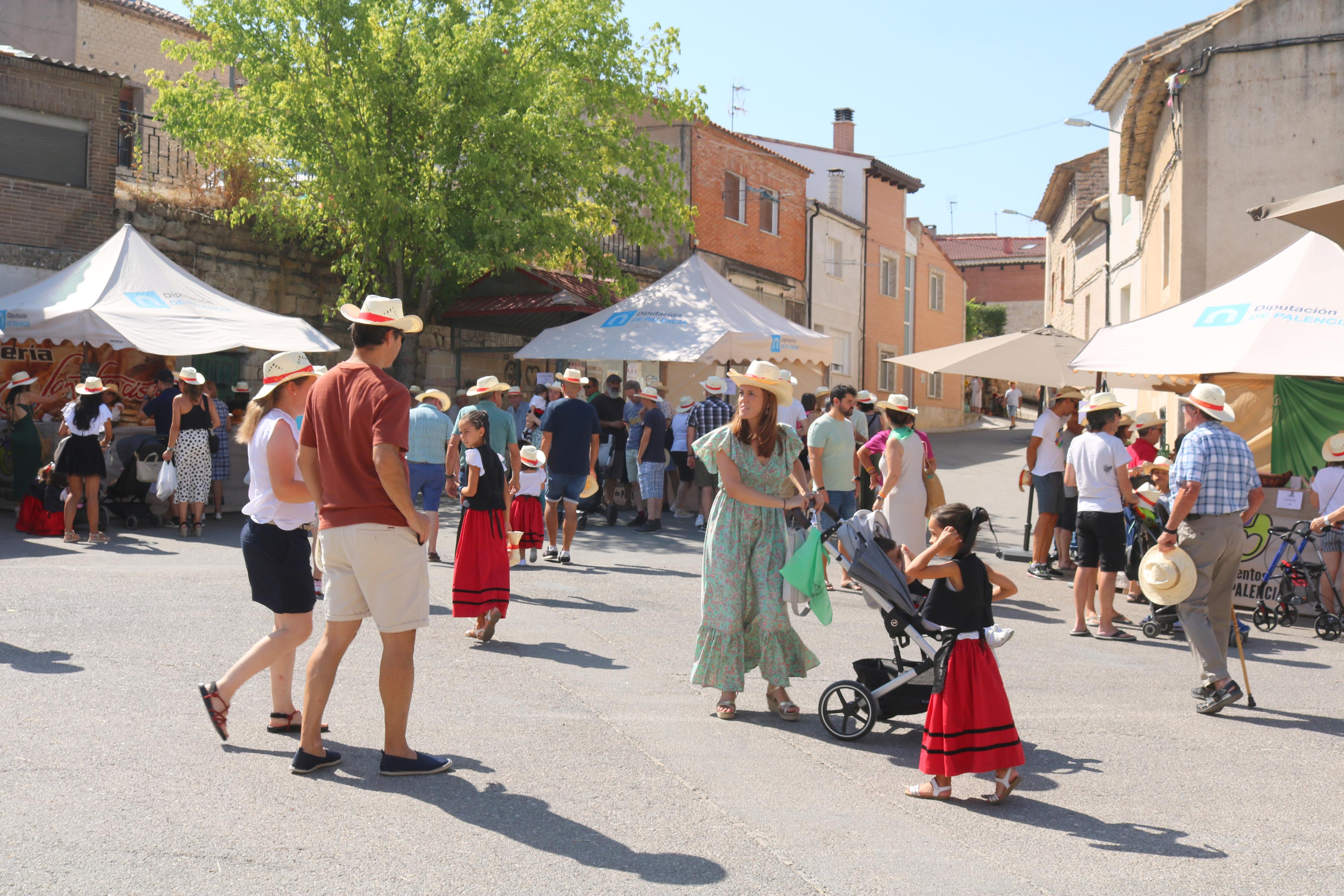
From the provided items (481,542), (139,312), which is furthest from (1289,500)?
(139,312)

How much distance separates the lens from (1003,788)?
4.85 meters

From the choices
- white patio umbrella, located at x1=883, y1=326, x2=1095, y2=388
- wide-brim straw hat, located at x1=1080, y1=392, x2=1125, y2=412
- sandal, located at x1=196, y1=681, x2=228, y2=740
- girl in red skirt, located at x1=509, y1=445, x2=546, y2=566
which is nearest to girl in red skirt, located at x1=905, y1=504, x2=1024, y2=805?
sandal, located at x1=196, y1=681, x2=228, y2=740

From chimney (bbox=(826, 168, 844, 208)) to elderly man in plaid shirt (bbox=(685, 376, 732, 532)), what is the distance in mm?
19746

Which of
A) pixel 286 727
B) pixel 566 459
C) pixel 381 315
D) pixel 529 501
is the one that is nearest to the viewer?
pixel 381 315

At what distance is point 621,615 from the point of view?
29.1ft

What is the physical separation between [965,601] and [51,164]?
16107 millimetres

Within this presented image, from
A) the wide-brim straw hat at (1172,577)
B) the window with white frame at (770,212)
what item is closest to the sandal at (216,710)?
the wide-brim straw hat at (1172,577)

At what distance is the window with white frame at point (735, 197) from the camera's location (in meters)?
27.3

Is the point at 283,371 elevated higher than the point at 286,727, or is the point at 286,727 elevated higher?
the point at 283,371

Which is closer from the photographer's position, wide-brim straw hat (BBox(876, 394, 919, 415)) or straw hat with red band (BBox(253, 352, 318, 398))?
straw hat with red band (BBox(253, 352, 318, 398))

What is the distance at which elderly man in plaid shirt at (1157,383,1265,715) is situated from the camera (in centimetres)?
662

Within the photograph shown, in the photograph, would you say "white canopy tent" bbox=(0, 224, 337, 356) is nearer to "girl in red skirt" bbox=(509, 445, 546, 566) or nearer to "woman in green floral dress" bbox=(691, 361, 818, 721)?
"girl in red skirt" bbox=(509, 445, 546, 566)

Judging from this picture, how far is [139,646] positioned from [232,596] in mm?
1893

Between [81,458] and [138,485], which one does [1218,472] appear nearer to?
[81,458]
